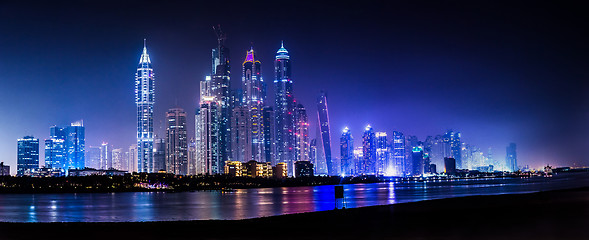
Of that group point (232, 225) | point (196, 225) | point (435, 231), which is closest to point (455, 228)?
point (435, 231)

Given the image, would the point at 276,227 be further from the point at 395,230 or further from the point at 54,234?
the point at 54,234

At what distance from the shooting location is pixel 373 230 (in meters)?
25.8

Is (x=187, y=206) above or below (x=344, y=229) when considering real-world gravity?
below

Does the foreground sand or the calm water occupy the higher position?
the foreground sand

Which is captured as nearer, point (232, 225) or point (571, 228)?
point (571, 228)

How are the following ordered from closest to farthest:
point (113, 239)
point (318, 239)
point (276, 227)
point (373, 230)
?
point (318, 239) → point (113, 239) → point (373, 230) → point (276, 227)

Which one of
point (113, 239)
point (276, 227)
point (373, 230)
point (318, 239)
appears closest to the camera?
point (318, 239)

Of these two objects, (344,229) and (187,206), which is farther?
(187,206)

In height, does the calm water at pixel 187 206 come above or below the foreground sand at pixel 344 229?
below

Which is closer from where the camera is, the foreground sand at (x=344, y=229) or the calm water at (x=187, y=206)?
the foreground sand at (x=344, y=229)

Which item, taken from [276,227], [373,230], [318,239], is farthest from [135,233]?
[373,230]

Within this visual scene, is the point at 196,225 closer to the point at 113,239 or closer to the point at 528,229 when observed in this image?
the point at 113,239

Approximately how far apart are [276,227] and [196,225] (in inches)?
206

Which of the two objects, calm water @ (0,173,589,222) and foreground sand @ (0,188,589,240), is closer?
foreground sand @ (0,188,589,240)
